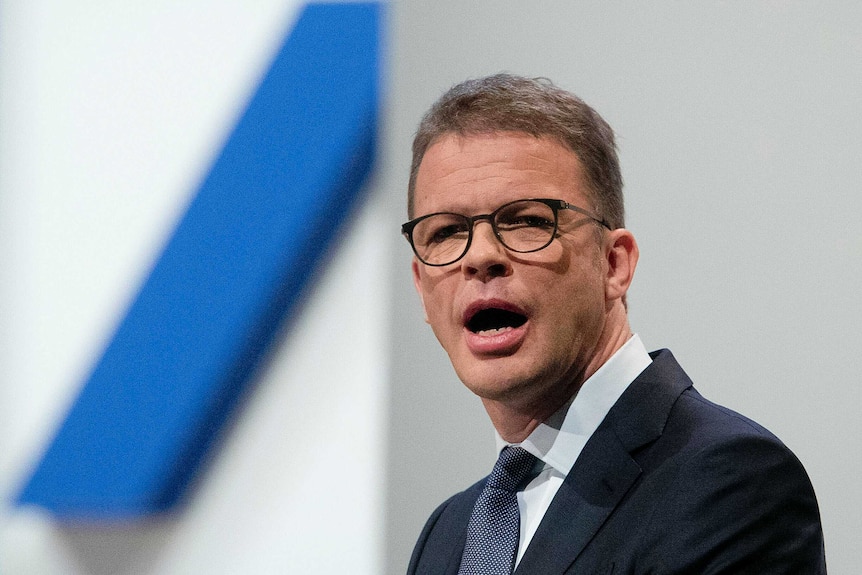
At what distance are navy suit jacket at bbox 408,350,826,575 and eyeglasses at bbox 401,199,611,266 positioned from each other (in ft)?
0.78

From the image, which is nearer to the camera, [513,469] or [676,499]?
[676,499]

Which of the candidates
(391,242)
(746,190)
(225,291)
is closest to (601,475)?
(746,190)

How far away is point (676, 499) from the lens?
115 cm

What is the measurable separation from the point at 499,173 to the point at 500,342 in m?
0.23

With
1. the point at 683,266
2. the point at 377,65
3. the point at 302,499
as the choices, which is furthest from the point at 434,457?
the point at 377,65

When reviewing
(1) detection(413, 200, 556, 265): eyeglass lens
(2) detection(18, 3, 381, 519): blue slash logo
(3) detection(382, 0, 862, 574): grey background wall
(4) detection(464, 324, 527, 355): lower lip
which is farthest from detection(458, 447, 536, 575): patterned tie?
(2) detection(18, 3, 381, 519): blue slash logo

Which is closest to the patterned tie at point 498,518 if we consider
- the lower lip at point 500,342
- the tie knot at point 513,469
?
the tie knot at point 513,469

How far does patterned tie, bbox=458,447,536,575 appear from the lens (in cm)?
136

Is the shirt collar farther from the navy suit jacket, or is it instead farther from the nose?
the nose

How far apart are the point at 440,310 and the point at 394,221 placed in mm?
1281

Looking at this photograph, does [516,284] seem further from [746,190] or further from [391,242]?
[391,242]

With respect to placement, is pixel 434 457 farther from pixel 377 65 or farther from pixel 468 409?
pixel 377 65

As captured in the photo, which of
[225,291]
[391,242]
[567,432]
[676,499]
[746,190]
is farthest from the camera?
[225,291]

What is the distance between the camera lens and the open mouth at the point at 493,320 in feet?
4.49
